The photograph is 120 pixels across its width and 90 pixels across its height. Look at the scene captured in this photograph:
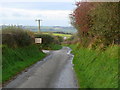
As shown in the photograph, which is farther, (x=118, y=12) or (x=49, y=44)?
(x=49, y=44)

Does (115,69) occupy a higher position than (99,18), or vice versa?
(99,18)

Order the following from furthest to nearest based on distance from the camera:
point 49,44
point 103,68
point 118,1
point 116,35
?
point 49,44 → point 116,35 → point 118,1 → point 103,68

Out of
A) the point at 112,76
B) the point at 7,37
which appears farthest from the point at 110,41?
the point at 7,37

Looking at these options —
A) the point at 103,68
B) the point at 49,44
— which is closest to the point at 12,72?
the point at 103,68

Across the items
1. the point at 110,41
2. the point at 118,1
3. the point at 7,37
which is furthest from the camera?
the point at 7,37

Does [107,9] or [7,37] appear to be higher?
[107,9]

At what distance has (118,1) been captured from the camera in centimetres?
1658

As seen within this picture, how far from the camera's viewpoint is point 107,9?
55.8 ft

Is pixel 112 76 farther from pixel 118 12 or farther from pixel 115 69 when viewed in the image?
pixel 118 12

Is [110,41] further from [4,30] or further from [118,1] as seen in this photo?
[4,30]

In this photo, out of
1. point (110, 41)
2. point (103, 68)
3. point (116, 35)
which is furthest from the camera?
point (110, 41)

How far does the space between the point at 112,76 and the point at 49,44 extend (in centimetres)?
4809

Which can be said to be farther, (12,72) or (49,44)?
(49,44)

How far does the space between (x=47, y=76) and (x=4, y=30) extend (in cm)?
1104
